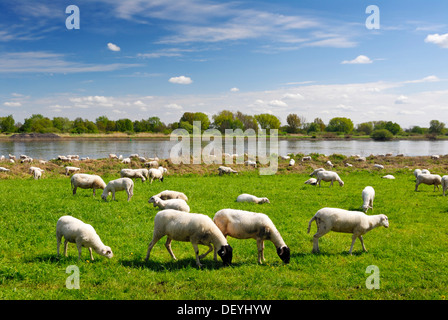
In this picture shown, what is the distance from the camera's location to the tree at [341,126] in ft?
469

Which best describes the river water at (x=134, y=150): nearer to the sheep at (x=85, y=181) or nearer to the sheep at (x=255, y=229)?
the sheep at (x=85, y=181)

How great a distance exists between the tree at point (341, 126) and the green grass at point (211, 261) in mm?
134386

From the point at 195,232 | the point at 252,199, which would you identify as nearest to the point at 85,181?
the point at 252,199

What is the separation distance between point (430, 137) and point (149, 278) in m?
141

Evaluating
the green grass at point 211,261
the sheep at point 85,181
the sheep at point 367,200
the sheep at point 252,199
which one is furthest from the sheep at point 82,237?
the sheep at point 367,200

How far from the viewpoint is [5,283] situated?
736 centimetres

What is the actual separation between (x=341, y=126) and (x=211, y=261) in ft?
479

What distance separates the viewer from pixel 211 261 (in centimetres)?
901

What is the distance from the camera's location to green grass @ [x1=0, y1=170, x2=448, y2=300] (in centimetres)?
721

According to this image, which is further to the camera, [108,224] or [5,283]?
[108,224]
